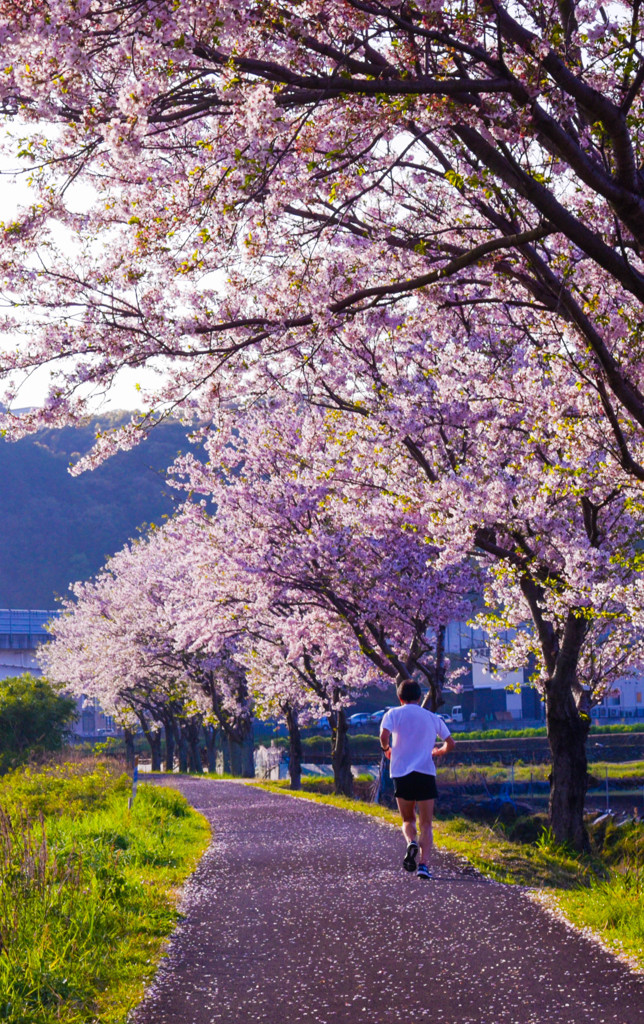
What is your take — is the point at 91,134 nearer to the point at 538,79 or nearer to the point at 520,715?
the point at 538,79

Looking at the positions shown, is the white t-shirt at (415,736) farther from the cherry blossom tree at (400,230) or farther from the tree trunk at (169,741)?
the tree trunk at (169,741)

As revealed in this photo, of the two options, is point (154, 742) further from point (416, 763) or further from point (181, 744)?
point (416, 763)

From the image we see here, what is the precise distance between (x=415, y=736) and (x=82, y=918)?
11.3 feet

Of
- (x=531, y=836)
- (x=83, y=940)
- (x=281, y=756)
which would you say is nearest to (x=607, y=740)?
(x=281, y=756)

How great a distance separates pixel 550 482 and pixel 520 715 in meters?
90.7

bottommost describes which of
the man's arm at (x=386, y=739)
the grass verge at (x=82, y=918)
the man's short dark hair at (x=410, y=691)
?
the grass verge at (x=82, y=918)

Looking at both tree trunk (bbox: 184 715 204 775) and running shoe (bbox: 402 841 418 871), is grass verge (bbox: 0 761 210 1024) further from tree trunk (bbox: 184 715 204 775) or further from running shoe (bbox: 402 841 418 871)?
tree trunk (bbox: 184 715 204 775)

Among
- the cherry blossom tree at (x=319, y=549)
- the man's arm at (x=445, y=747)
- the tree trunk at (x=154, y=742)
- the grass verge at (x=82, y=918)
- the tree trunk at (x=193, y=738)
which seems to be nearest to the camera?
the grass verge at (x=82, y=918)

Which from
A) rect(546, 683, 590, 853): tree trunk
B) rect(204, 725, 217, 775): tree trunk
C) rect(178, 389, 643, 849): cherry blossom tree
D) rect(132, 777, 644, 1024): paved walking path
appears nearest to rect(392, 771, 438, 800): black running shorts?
rect(132, 777, 644, 1024): paved walking path

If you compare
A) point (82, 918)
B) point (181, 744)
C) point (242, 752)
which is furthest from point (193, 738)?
point (82, 918)

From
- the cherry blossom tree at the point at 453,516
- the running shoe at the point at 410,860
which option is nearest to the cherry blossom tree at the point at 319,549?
the cherry blossom tree at the point at 453,516

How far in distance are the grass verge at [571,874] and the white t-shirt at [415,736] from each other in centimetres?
165

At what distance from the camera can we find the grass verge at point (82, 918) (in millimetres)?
6375

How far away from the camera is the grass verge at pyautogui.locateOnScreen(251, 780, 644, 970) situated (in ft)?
26.3
